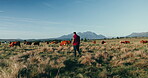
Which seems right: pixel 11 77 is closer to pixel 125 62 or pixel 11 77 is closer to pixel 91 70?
pixel 91 70

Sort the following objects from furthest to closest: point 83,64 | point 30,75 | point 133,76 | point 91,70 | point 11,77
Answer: point 83,64 < point 91,70 < point 133,76 < point 30,75 < point 11,77

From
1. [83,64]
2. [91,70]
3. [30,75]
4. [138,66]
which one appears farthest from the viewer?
[83,64]

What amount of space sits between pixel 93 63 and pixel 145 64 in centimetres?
301

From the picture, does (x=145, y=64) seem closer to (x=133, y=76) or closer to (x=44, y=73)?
(x=133, y=76)

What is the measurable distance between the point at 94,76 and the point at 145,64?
3767 millimetres

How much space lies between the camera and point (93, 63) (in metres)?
8.62

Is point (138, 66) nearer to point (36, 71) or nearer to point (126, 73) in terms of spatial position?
point (126, 73)

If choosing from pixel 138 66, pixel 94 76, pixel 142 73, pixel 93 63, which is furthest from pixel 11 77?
pixel 138 66

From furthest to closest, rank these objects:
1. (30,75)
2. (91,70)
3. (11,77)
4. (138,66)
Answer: (138,66) < (91,70) < (30,75) < (11,77)

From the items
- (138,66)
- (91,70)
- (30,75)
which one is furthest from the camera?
(138,66)

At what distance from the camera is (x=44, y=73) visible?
632 centimetres

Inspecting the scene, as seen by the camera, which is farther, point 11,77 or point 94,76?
point 94,76

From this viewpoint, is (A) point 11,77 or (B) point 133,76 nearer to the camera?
(A) point 11,77

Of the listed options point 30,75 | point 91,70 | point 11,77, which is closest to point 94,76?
point 91,70
